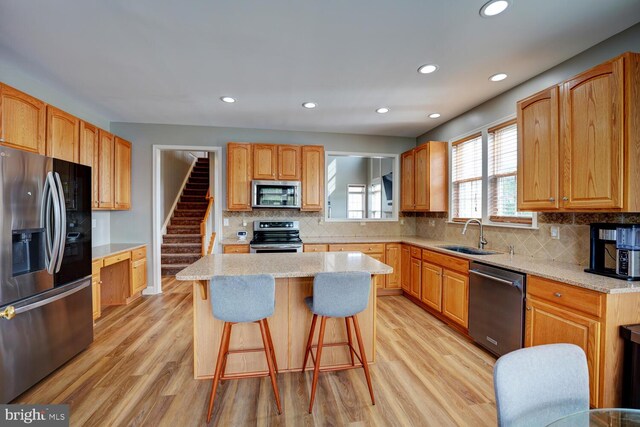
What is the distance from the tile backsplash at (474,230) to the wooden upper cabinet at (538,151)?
37 cm

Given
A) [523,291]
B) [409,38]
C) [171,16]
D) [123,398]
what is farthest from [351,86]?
[123,398]

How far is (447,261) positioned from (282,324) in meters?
1.98

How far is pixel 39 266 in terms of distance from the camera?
2.02m

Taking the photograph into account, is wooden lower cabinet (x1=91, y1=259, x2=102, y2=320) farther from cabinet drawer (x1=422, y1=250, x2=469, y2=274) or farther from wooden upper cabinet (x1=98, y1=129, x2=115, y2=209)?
cabinet drawer (x1=422, y1=250, x2=469, y2=274)

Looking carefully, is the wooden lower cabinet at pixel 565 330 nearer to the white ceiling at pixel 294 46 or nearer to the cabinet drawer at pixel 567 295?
the cabinet drawer at pixel 567 295

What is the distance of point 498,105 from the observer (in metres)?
3.12

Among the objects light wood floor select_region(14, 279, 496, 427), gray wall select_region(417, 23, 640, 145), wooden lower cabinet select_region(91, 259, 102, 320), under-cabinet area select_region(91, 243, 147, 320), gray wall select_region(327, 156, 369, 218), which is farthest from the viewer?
gray wall select_region(327, 156, 369, 218)

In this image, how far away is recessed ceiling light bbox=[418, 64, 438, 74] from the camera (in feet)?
8.16

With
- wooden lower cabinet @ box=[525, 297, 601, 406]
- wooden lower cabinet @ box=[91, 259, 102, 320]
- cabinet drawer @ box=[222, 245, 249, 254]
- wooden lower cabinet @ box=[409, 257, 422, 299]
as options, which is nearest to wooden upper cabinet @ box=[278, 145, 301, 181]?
cabinet drawer @ box=[222, 245, 249, 254]

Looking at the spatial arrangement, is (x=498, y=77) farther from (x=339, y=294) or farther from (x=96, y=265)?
(x=96, y=265)

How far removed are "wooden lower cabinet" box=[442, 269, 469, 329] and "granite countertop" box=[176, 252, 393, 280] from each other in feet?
3.79

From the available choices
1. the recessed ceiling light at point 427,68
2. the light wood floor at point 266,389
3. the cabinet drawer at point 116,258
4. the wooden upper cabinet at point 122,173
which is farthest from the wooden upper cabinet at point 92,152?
the recessed ceiling light at point 427,68

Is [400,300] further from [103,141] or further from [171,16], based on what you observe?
[103,141]

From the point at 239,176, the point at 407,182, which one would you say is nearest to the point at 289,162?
the point at 239,176
